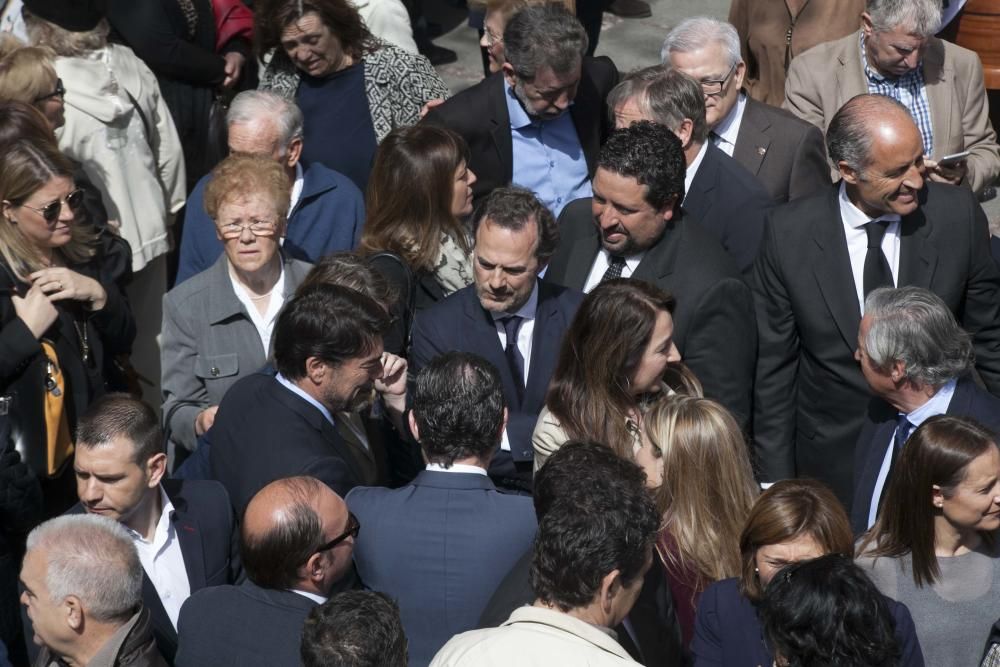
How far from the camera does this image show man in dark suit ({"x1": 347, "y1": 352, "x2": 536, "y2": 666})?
141 inches

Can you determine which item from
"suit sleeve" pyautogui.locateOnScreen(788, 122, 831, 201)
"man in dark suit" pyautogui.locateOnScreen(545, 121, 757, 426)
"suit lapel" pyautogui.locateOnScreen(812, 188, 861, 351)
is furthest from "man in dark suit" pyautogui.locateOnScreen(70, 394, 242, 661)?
"suit sleeve" pyautogui.locateOnScreen(788, 122, 831, 201)

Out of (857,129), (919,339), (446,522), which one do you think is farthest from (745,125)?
(446,522)

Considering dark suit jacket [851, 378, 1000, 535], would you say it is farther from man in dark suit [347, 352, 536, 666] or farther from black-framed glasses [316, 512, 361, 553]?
black-framed glasses [316, 512, 361, 553]

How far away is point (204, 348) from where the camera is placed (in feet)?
16.1

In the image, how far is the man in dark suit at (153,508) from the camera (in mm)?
3922

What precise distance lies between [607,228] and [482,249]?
0.50 metres

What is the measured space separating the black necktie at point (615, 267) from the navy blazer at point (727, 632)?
161 cm

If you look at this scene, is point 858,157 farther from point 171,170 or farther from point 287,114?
point 171,170

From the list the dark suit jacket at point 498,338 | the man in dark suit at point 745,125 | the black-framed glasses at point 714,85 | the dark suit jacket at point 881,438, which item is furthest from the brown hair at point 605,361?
the black-framed glasses at point 714,85

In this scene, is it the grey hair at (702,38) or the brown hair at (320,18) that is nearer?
the grey hair at (702,38)

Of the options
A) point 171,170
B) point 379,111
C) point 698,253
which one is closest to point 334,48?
point 379,111

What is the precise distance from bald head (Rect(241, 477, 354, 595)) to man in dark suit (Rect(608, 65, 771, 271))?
233cm

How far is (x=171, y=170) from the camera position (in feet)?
21.3

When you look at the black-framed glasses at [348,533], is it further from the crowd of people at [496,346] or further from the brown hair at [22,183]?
the brown hair at [22,183]
